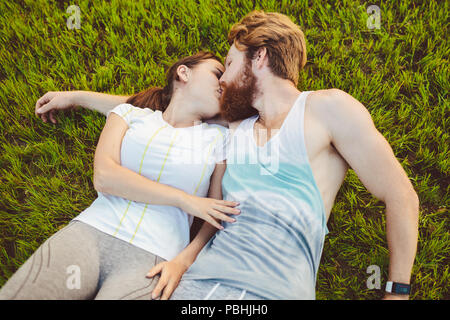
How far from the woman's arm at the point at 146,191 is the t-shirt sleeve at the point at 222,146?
0.31 meters

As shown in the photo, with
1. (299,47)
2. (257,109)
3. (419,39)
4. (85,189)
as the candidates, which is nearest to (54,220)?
(85,189)

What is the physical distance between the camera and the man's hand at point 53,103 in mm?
2512

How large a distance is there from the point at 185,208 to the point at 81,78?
1.65 m

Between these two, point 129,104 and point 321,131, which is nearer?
point 321,131

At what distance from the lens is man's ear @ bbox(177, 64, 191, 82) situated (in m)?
2.28

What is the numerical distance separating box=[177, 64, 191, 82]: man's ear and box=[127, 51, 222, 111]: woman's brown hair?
0.04 meters

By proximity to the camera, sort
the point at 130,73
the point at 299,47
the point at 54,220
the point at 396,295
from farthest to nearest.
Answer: the point at 130,73 < the point at 54,220 < the point at 299,47 < the point at 396,295

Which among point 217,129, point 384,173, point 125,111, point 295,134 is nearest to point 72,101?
point 125,111

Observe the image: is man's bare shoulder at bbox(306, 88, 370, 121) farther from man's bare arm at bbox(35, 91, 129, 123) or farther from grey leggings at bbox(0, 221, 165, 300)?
man's bare arm at bbox(35, 91, 129, 123)

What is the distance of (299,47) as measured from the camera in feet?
7.11

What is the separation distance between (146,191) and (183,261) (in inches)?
18.3

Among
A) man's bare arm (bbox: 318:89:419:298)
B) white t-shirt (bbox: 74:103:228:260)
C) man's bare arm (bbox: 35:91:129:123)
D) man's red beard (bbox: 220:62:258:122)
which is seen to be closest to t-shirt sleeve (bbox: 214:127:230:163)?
white t-shirt (bbox: 74:103:228:260)

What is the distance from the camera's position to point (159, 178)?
1.99 m
